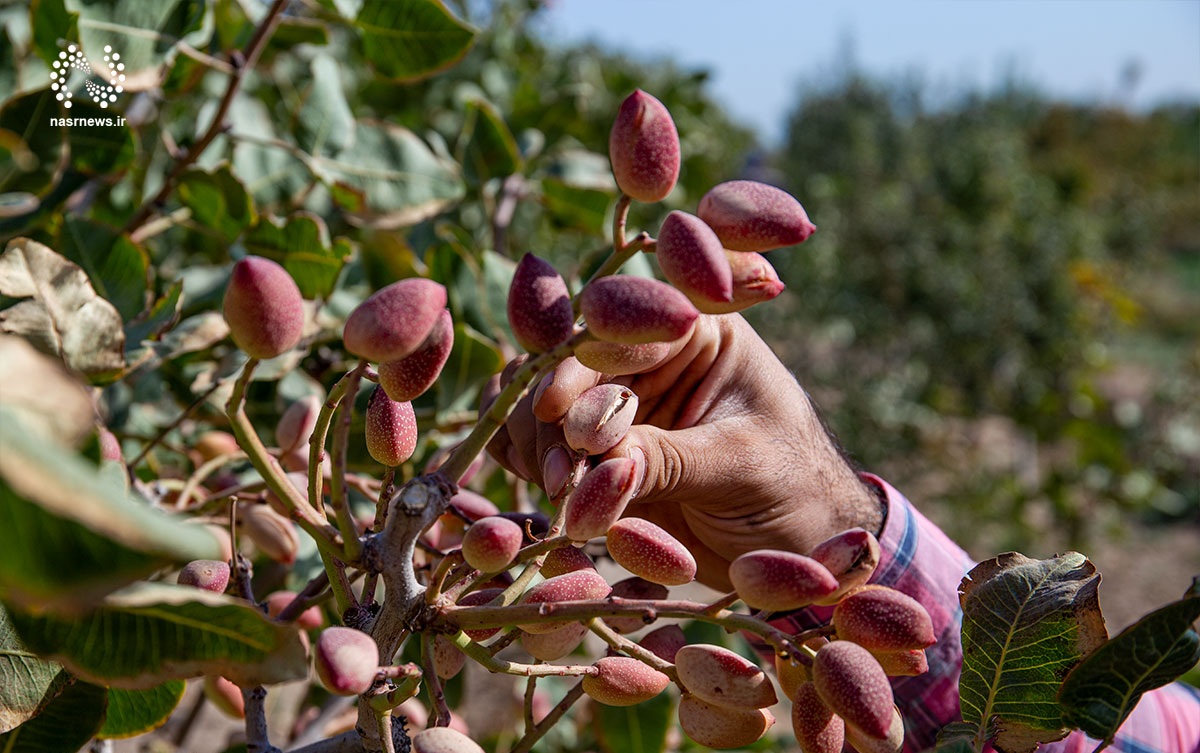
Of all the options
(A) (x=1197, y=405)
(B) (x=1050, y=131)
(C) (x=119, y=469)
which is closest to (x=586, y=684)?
(C) (x=119, y=469)

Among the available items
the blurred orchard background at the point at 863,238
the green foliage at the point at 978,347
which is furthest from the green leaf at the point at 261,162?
the green foliage at the point at 978,347

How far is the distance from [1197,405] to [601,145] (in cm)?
404

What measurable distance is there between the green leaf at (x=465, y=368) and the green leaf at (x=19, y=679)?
0.44m

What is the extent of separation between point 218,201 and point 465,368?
35 centimetres

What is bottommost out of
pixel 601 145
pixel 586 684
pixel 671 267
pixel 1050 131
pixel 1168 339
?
pixel 1168 339

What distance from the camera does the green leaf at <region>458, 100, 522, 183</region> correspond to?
1184 mm

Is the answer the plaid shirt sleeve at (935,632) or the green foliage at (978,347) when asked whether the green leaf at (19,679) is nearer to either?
the plaid shirt sleeve at (935,632)

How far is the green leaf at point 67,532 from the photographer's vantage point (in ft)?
0.90

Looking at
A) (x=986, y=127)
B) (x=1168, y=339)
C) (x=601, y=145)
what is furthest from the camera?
(x=1168, y=339)

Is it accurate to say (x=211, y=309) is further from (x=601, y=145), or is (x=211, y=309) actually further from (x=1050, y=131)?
(x=1050, y=131)

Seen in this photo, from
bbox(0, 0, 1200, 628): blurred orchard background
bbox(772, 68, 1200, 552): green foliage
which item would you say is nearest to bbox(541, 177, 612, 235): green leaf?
bbox(0, 0, 1200, 628): blurred orchard background

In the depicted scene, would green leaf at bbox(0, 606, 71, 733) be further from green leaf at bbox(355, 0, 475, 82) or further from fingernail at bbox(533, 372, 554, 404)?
green leaf at bbox(355, 0, 475, 82)

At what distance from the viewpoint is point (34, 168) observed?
957 millimetres

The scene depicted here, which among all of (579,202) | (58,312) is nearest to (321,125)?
(579,202)
